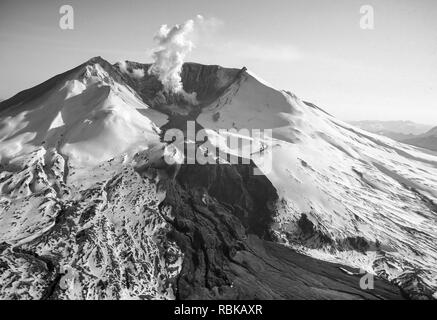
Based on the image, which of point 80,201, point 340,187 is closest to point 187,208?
point 80,201

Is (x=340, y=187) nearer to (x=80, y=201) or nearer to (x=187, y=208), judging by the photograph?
(x=187, y=208)

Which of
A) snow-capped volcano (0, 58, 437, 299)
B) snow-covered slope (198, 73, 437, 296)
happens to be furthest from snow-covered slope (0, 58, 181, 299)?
snow-covered slope (198, 73, 437, 296)

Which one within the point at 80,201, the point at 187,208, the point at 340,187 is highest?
the point at 80,201

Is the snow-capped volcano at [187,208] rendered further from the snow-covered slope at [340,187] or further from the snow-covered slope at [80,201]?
the snow-covered slope at [340,187]

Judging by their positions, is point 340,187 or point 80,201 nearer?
point 80,201

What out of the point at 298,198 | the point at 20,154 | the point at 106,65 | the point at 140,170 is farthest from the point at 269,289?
the point at 106,65

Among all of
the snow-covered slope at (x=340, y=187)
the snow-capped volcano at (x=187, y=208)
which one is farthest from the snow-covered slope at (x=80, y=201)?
the snow-covered slope at (x=340, y=187)
